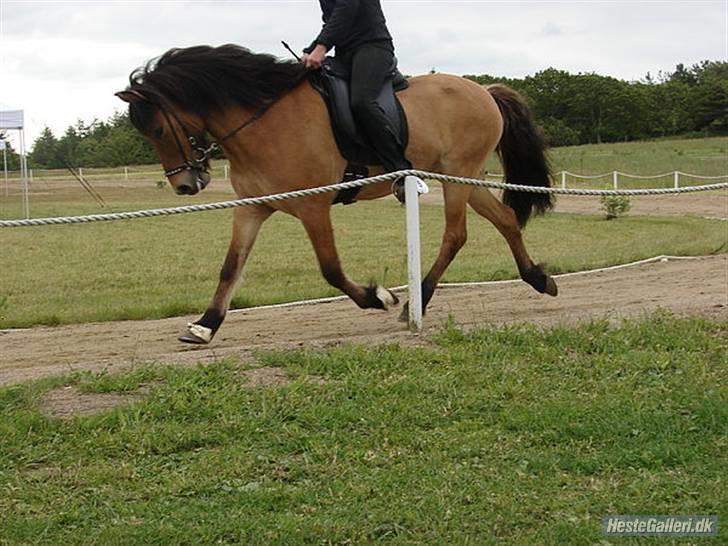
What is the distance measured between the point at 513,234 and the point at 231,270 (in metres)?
2.79

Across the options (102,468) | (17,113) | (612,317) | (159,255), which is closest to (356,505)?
(102,468)

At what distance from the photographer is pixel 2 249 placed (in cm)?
1867

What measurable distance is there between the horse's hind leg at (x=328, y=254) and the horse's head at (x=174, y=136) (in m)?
0.87

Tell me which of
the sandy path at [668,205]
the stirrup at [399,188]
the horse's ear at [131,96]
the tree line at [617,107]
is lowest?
the sandy path at [668,205]

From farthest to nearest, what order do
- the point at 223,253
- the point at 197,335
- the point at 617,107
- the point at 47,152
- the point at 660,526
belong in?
the point at 617,107
the point at 223,253
the point at 47,152
the point at 197,335
the point at 660,526

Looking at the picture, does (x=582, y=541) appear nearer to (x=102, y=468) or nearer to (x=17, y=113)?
(x=102, y=468)

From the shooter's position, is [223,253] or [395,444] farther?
[223,253]

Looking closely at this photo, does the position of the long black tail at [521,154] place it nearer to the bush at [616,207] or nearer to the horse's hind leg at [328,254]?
the horse's hind leg at [328,254]

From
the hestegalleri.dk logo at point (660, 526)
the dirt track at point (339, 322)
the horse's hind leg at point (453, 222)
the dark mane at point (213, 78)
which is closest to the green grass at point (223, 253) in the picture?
the dirt track at point (339, 322)

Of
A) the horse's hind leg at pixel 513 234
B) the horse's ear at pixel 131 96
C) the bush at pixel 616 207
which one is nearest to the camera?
the horse's ear at pixel 131 96

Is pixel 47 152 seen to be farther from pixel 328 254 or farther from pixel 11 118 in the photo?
pixel 11 118

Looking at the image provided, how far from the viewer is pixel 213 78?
6805 millimetres

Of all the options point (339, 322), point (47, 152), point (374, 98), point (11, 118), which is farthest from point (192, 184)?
point (11, 118)

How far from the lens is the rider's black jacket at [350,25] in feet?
22.1
